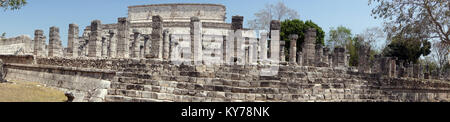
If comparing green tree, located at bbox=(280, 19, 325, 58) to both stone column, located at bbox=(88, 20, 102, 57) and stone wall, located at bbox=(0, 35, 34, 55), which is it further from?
stone wall, located at bbox=(0, 35, 34, 55)

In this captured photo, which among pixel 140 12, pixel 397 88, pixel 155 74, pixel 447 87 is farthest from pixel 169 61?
pixel 140 12

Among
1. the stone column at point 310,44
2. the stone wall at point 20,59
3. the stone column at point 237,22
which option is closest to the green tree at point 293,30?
the stone column at point 310,44

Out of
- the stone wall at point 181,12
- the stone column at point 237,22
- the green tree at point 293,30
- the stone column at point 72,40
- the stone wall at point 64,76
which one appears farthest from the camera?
the stone wall at point 181,12

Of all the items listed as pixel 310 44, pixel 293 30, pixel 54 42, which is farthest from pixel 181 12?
pixel 310 44

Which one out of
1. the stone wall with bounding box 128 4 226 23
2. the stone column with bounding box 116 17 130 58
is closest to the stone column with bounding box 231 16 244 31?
the stone column with bounding box 116 17 130 58

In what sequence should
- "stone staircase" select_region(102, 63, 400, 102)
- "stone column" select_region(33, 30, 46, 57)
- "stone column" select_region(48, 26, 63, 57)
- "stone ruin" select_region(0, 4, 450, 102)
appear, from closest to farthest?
1. "stone staircase" select_region(102, 63, 400, 102)
2. "stone ruin" select_region(0, 4, 450, 102)
3. "stone column" select_region(48, 26, 63, 57)
4. "stone column" select_region(33, 30, 46, 57)

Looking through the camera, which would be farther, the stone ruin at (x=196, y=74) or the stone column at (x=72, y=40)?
the stone column at (x=72, y=40)

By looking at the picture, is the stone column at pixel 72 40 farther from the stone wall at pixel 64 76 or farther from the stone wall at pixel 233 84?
the stone wall at pixel 233 84

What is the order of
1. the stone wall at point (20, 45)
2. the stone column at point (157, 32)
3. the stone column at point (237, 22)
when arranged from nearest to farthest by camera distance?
the stone column at point (237, 22) < the stone column at point (157, 32) < the stone wall at point (20, 45)

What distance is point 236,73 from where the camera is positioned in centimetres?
766

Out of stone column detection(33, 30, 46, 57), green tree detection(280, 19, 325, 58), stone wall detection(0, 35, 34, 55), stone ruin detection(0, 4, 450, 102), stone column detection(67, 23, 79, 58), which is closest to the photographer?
stone ruin detection(0, 4, 450, 102)

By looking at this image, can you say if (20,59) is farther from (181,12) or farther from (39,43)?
(181,12)
